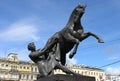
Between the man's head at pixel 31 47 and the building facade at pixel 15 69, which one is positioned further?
the building facade at pixel 15 69

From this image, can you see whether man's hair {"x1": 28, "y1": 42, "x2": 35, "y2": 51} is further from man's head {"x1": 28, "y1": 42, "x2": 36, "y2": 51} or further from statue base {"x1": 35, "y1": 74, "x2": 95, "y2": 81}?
statue base {"x1": 35, "y1": 74, "x2": 95, "y2": 81}

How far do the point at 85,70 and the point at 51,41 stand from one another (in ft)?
328

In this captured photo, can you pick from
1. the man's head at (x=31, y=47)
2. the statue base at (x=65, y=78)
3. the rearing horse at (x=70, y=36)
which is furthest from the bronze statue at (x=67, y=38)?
the statue base at (x=65, y=78)

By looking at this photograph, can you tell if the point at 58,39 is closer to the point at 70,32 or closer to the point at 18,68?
the point at 70,32

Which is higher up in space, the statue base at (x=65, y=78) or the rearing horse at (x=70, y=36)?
the rearing horse at (x=70, y=36)

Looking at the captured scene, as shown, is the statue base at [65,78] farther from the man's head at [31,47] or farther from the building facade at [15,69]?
the building facade at [15,69]

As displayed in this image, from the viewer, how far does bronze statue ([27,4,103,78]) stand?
11.2m

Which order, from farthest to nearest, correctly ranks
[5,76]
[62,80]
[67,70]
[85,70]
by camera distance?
[85,70]
[5,76]
[67,70]
[62,80]

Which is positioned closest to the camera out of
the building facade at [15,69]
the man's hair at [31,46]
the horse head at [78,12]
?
the horse head at [78,12]

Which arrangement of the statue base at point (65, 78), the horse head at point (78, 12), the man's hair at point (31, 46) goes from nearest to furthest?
the statue base at point (65, 78), the horse head at point (78, 12), the man's hair at point (31, 46)

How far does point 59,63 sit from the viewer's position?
11.3 m

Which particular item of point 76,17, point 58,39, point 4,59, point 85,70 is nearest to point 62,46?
point 58,39

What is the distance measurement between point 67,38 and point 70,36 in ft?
0.43

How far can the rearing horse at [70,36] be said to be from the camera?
11.1 meters
